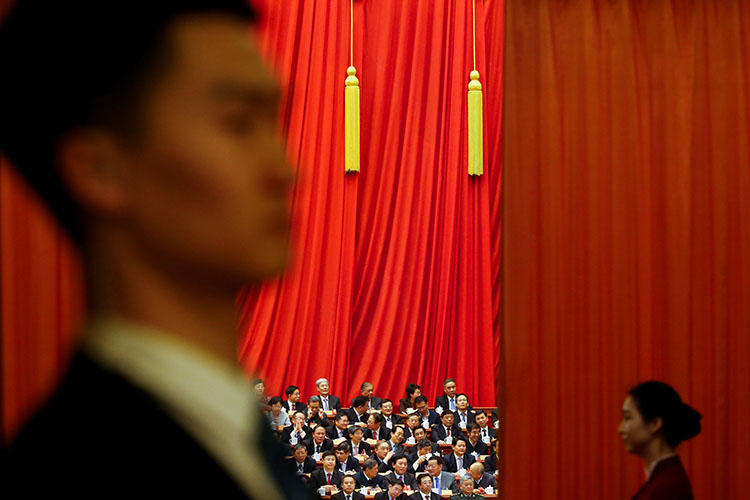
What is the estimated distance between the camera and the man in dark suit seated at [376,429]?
962 centimetres

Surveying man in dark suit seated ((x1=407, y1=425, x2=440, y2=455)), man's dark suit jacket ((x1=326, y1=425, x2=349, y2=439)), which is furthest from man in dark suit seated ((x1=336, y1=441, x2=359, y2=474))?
man in dark suit seated ((x1=407, y1=425, x2=440, y2=455))

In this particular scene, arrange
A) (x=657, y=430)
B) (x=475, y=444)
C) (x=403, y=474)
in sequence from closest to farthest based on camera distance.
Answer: (x=657, y=430) < (x=403, y=474) < (x=475, y=444)

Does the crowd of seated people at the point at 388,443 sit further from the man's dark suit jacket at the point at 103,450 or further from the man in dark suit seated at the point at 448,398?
the man's dark suit jacket at the point at 103,450

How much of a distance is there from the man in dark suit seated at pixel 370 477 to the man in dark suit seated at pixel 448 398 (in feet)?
6.45

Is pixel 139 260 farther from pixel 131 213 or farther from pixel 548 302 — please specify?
pixel 548 302

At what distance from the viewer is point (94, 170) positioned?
0.43 meters

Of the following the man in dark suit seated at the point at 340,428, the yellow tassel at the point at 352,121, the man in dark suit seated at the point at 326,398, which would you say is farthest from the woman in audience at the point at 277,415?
the yellow tassel at the point at 352,121

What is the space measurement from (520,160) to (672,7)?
921 mm

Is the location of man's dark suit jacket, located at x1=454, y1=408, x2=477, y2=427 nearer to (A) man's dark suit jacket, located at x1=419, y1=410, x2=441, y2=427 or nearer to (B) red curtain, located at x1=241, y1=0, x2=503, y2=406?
(A) man's dark suit jacket, located at x1=419, y1=410, x2=441, y2=427

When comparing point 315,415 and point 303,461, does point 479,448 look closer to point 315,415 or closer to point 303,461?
point 315,415

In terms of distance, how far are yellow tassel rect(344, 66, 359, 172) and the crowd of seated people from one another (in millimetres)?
2354

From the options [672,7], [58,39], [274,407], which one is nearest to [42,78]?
[58,39]

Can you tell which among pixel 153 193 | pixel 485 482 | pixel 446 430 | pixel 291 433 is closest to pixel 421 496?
pixel 485 482

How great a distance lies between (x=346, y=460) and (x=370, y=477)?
45 centimetres
